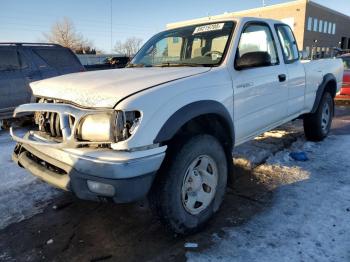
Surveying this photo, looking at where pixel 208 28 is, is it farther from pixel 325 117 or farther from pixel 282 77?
pixel 325 117

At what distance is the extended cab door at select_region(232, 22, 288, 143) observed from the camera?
3438 mm

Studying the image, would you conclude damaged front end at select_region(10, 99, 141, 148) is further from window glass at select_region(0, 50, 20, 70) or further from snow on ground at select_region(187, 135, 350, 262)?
window glass at select_region(0, 50, 20, 70)

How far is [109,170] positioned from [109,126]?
0.31m

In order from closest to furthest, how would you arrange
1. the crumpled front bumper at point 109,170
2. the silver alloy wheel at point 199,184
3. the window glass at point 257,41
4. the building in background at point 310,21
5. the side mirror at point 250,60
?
1. the crumpled front bumper at point 109,170
2. the silver alloy wheel at point 199,184
3. the side mirror at point 250,60
4. the window glass at point 257,41
5. the building in background at point 310,21

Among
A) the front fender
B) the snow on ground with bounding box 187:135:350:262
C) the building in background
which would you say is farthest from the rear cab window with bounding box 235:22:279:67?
the building in background

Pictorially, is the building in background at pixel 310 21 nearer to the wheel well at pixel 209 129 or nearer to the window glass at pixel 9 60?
the window glass at pixel 9 60

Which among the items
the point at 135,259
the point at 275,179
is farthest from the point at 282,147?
the point at 135,259

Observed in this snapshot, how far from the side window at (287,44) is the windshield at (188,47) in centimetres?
115

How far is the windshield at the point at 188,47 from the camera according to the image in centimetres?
358

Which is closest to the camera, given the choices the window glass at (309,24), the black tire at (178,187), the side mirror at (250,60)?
the black tire at (178,187)

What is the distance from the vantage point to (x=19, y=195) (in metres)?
3.84

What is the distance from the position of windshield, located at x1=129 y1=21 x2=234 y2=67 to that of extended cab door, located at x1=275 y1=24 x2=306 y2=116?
1.19 meters

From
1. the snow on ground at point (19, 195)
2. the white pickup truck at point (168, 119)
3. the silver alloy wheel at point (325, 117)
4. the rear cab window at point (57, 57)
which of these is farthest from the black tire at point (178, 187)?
A: the rear cab window at point (57, 57)

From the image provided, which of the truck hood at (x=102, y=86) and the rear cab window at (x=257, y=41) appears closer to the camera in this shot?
the truck hood at (x=102, y=86)
